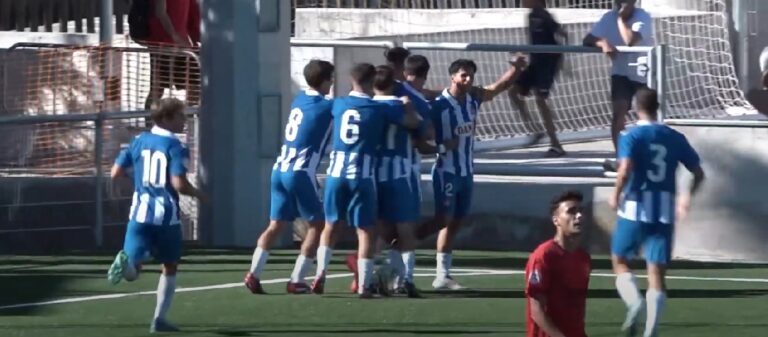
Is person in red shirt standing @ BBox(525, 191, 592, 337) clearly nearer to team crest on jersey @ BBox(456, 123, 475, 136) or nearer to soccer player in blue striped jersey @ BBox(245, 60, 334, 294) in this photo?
soccer player in blue striped jersey @ BBox(245, 60, 334, 294)

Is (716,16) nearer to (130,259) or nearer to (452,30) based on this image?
(452,30)

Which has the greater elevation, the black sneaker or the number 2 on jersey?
the number 2 on jersey

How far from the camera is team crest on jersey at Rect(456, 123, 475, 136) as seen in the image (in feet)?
47.2

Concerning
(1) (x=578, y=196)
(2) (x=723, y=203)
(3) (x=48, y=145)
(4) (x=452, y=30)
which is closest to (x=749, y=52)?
(4) (x=452, y=30)

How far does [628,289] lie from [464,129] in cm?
292

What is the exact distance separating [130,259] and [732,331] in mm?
3782

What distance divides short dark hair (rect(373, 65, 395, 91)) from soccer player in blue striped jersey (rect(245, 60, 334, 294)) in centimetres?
55

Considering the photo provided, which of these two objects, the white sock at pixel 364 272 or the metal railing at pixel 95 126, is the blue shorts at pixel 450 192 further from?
the metal railing at pixel 95 126

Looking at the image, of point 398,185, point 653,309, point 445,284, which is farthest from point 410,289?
point 653,309

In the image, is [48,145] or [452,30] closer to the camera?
[48,145]

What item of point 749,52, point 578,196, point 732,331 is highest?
point 749,52

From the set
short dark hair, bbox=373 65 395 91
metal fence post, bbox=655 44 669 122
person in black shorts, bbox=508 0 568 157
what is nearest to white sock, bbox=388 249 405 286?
short dark hair, bbox=373 65 395 91

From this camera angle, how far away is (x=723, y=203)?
55.5 feet

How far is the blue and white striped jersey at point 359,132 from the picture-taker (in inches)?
533
